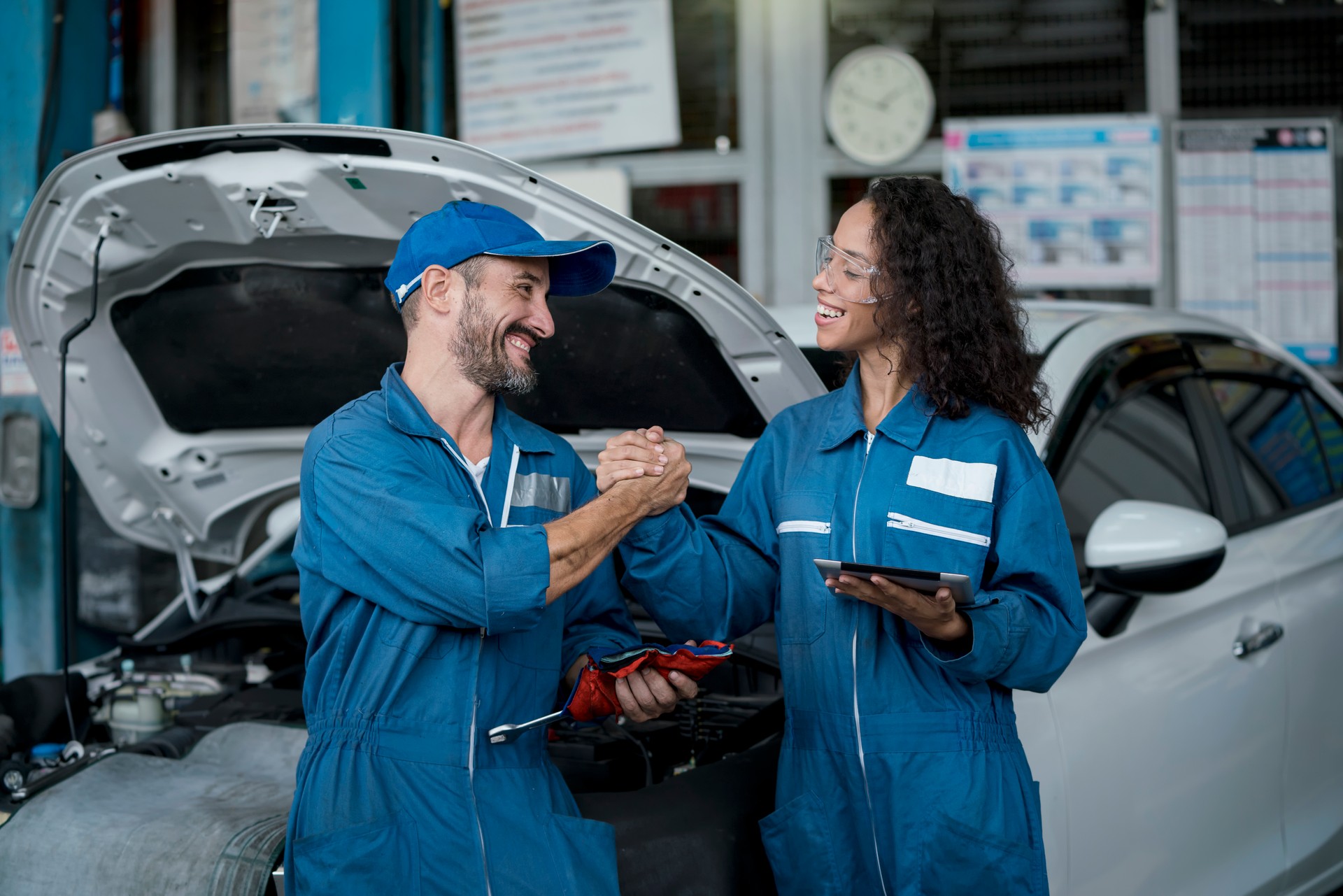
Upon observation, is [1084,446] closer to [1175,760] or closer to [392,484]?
[1175,760]

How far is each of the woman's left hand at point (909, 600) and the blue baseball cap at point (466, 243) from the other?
653 mm

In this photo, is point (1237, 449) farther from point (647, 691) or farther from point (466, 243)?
point (466, 243)

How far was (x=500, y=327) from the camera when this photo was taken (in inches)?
73.1

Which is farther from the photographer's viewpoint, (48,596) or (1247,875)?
(48,596)

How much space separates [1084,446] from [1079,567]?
0.24 meters

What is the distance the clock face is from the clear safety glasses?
3.53 m

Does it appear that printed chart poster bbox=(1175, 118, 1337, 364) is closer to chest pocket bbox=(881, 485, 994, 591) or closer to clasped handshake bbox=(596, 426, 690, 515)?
chest pocket bbox=(881, 485, 994, 591)

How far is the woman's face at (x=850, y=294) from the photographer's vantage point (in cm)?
192

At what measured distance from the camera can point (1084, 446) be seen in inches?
98.5

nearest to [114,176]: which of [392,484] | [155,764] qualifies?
[392,484]

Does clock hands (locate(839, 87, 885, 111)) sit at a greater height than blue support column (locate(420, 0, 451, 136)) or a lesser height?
lesser

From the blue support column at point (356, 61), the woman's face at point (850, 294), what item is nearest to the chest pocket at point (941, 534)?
the woman's face at point (850, 294)

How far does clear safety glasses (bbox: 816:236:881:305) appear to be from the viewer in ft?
6.26

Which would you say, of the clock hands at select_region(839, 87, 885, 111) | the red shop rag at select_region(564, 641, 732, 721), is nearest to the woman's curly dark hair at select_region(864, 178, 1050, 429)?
the red shop rag at select_region(564, 641, 732, 721)
